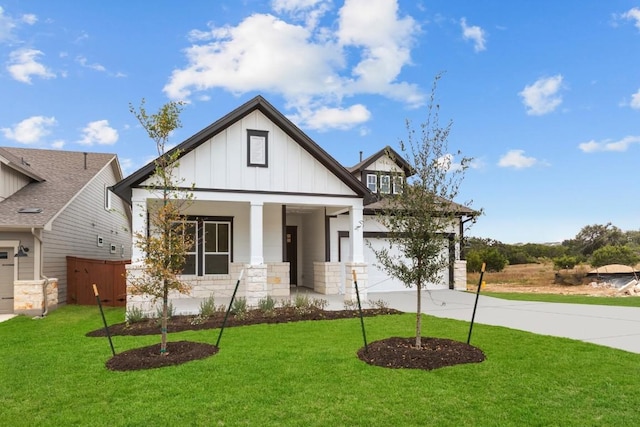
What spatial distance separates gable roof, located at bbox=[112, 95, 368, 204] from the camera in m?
11.5

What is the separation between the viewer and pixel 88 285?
14.9m

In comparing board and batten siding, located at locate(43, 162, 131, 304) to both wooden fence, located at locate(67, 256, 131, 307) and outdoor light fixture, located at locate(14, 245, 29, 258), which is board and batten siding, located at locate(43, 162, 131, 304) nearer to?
wooden fence, located at locate(67, 256, 131, 307)

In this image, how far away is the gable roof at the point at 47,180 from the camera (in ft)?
42.2

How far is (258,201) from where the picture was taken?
12734mm

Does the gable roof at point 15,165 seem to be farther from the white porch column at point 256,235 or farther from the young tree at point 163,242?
the young tree at point 163,242

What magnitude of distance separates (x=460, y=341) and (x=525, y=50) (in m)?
11.0

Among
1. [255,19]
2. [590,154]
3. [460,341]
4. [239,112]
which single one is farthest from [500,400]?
[590,154]

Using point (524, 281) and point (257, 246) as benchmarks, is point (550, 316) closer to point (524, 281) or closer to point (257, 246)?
point (257, 246)

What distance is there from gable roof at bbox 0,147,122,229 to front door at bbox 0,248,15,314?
1100 millimetres

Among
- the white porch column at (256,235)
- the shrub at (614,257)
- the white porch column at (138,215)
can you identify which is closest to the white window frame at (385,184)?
the white porch column at (256,235)

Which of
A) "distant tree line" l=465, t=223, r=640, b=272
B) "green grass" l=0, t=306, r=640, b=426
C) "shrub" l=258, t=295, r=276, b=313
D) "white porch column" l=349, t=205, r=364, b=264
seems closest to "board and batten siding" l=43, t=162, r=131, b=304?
"shrub" l=258, t=295, r=276, b=313

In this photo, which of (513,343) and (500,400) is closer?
(500,400)

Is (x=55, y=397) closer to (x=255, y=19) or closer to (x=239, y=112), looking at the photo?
(x=239, y=112)

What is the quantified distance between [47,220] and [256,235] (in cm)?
588
